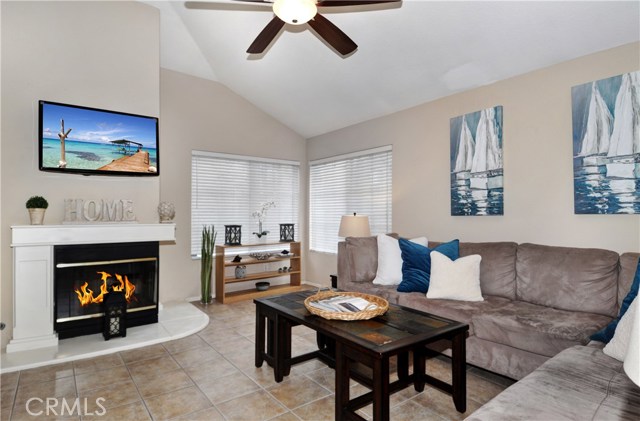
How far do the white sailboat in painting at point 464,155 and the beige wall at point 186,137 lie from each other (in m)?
3.10

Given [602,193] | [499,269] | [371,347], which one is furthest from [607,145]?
[371,347]

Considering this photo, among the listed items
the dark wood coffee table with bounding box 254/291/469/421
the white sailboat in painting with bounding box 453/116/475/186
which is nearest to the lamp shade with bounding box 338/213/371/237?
the white sailboat in painting with bounding box 453/116/475/186

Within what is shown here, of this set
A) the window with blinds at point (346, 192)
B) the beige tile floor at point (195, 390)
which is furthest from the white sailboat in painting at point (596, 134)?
the window with blinds at point (346, 192)

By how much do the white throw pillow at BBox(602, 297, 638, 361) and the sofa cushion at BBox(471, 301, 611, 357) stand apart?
0.36 metres

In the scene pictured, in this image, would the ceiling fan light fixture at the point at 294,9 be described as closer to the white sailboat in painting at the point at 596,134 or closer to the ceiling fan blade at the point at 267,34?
the ceiling fan blade at the point at 267,34

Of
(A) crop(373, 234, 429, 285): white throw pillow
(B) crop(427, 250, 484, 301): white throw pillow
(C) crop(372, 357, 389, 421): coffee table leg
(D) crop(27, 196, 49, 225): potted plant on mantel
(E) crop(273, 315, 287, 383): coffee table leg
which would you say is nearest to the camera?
(C) crop(372, 357, 389, 421): coffee table leg

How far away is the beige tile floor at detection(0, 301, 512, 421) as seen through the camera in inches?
83.3

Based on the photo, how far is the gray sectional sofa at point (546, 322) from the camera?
4.59ft

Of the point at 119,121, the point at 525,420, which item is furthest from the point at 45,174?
the point at 525,420

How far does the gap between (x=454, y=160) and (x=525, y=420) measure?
9.52 ft

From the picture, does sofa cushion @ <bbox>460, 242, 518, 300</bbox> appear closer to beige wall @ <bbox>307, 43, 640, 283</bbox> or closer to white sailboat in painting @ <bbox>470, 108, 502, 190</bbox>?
beige wall @ <bbox>307, 43, 640, 283</bbox>

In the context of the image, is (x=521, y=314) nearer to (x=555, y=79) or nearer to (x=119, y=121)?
(x=555, y=79)

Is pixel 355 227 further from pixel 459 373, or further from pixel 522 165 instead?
pixel 459 373

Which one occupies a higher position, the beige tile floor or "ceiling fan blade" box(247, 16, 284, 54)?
"ceiling fan blade" box(247, 16, 284, 54)
